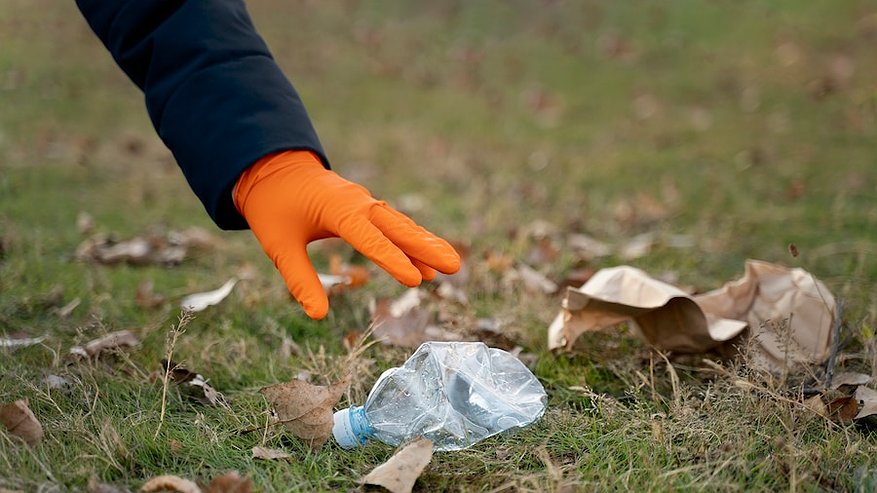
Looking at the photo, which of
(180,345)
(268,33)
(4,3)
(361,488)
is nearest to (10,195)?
(180,345)

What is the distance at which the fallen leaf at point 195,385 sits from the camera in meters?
2.00

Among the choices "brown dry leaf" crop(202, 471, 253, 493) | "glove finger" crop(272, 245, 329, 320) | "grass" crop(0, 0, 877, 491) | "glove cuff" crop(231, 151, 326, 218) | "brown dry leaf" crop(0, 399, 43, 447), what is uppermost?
"glove cuff" crop(231, 151, 326, 218)

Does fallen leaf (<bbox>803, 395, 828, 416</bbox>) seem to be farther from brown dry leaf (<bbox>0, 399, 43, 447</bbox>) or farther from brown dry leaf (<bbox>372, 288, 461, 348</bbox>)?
brown dry leaf (<bbox>0, 399, 43, 447</bbox>)

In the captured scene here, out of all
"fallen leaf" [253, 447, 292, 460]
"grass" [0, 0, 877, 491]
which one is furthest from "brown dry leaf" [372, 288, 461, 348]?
"fallen leaf" [253, 447, 292, 460]

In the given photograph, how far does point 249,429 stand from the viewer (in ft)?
5.96

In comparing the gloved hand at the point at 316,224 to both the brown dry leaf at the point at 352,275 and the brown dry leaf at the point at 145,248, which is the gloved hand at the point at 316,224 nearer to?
the brown dry leaf at the point at 352,275

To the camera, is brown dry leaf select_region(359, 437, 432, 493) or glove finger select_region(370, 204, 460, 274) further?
glove finger select_region(370, 204, 460, 274)

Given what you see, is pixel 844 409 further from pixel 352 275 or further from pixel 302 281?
pixel 352 275

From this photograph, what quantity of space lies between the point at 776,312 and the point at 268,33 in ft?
23.6

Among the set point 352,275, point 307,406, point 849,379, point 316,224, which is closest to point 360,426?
point 307,406

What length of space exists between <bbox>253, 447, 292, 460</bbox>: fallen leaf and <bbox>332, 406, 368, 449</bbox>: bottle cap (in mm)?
125

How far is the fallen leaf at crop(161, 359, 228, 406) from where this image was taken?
2.00 m

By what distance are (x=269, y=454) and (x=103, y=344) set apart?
0.75m

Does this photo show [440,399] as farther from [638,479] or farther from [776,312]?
[776,312]
